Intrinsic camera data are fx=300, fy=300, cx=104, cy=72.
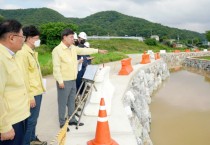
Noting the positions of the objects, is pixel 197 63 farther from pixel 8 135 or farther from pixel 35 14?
pixel 35 14

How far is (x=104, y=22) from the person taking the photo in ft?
335

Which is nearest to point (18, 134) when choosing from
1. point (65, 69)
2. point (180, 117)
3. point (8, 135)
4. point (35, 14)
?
point (8, 135)

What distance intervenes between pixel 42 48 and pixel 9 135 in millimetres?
24808

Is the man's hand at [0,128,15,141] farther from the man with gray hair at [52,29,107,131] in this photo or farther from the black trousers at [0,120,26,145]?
the man with gray hair at [52,29,107,131]

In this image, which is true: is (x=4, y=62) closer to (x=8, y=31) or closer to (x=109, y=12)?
(x=8, y=31)

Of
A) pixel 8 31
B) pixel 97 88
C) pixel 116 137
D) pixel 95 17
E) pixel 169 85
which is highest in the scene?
pixel 95 17

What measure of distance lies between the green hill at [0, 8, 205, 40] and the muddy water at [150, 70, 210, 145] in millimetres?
60236

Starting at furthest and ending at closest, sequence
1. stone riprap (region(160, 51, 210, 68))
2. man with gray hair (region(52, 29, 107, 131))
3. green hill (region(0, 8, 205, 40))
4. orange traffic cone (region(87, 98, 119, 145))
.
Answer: green hill (region(0, 8, 205, 40))
stone riprap (region(160, 51, 210, 68))
man with gray hair (region(52, 29, 107, 131))
orange traffic cone (region(87, 98, 119, 145))

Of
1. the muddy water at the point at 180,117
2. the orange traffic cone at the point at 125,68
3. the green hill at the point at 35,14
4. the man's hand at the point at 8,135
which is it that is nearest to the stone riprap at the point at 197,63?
the muddy water at the point at 180,117

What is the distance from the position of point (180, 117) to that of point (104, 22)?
9458cm

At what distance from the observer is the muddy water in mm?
7543

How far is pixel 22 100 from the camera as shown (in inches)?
113

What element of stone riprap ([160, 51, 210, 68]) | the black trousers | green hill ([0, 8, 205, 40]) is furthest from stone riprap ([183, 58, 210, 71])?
green hill ([0, 8, 205, 40])

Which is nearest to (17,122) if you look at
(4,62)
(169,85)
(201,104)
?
(4,62)
